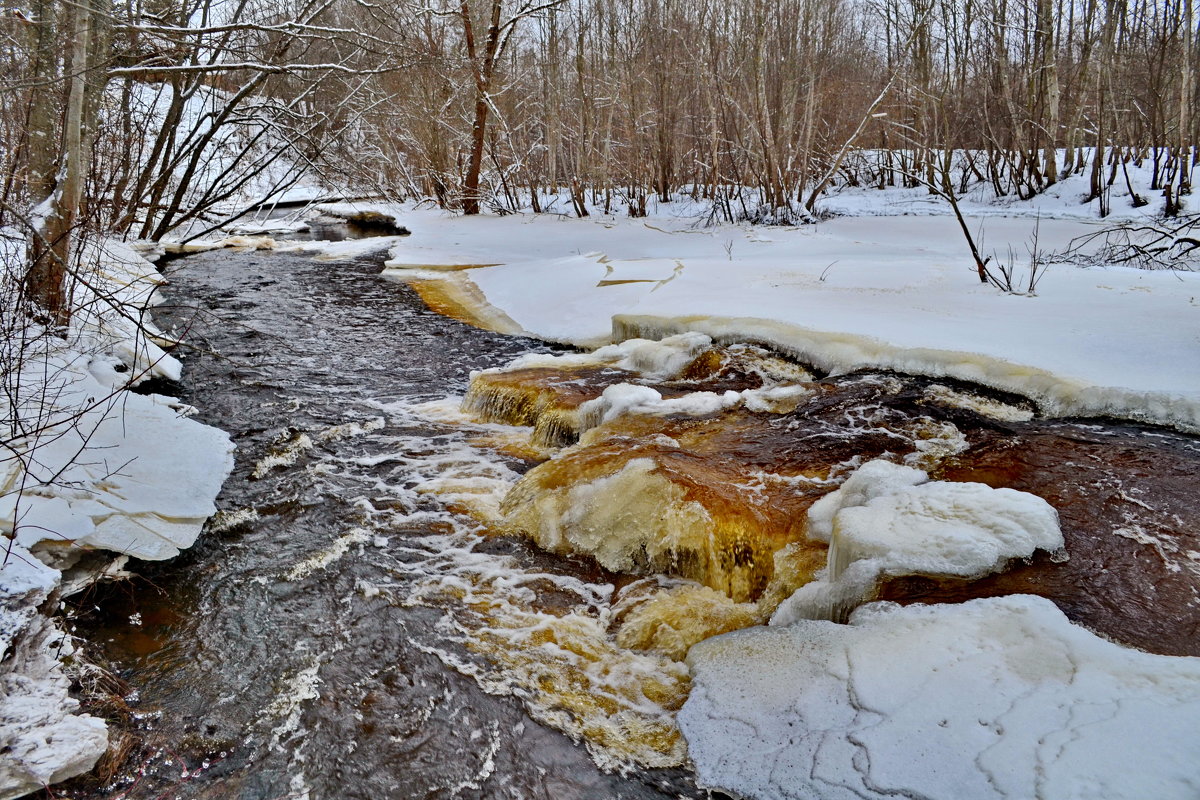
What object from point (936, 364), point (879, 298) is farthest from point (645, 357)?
point (879, 298)

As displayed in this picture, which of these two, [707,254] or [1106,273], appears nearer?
[1106,273]

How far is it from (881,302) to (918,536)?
4.29 metres

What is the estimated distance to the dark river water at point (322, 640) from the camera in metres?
2.70

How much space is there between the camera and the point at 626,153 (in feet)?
52.9

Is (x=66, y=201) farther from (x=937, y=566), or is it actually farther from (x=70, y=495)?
(x=937, y=566)

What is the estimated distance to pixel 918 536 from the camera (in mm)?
3400

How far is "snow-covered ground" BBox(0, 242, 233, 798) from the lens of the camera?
2588mm

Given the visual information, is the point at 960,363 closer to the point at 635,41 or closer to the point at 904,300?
the point at 904,300

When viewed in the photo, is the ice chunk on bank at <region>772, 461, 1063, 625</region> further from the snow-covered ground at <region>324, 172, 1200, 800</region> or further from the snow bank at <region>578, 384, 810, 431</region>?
the snow bank at <region>578, 384, 810, 431</region>

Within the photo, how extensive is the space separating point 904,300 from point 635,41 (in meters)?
10.1

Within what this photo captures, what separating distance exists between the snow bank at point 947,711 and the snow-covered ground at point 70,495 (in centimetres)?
230

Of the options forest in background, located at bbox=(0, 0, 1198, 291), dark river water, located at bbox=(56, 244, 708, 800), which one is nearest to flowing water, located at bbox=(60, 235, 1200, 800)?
dark river water, located at bbox=(56, 244, 708, 800)

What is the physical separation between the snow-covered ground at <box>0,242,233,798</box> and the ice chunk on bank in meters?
2.87

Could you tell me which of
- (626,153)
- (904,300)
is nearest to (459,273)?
(626,153)
